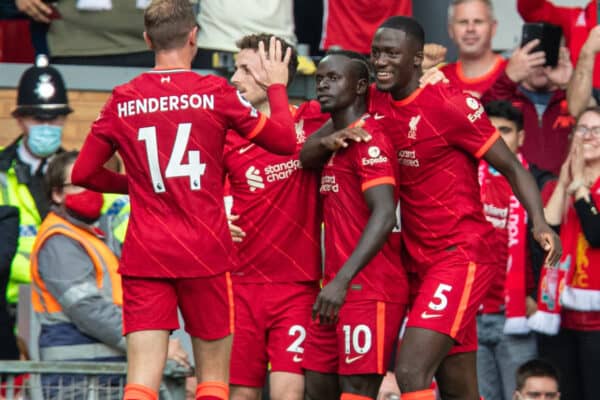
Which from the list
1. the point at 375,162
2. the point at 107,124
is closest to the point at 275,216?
the point at 375,162

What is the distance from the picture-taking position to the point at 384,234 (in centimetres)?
851

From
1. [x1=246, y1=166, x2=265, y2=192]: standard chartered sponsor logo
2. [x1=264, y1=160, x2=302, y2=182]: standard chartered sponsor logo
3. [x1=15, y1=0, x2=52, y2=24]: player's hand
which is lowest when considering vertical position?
[x1=246, y1=166, x2=265, y2=192]: standard chartered sponsor logo

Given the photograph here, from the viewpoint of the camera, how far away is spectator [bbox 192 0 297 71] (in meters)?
12.4

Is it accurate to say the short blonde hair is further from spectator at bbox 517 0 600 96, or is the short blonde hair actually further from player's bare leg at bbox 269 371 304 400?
spectator at bbox 517 0 600 96

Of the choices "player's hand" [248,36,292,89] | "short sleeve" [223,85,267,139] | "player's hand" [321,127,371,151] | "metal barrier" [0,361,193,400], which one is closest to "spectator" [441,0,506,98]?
"player's hand" [321,127,371,151]

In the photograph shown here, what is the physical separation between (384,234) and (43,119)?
3.43 meters

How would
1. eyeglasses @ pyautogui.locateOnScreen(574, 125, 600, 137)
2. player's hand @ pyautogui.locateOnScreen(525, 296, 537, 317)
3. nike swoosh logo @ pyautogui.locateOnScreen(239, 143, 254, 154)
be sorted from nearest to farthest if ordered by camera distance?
1. nike swoosh logo @ pyautogui.locateOnScreen(239, 143, 254, 154)
2. eyeglasses @ pyautogui.locateOnScreen(574, 125, 600, 137)
3. player's hand @ pyautogui.locateOnScreen(525, 296, 537, 317)

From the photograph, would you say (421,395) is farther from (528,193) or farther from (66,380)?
(66,380)

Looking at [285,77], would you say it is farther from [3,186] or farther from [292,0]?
[292,0]

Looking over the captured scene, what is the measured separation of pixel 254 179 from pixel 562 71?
349 centimetres

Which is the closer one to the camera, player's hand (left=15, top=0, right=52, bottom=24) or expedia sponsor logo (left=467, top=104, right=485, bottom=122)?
expedia sponsor logo (left=467, top=104, right=485, bottom=122)

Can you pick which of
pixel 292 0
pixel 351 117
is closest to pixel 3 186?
pixel 351 117

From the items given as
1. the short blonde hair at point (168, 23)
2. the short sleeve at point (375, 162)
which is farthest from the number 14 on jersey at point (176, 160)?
the short sleeve at point (375, 162)

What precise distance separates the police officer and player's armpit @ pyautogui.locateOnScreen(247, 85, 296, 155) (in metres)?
2.68
